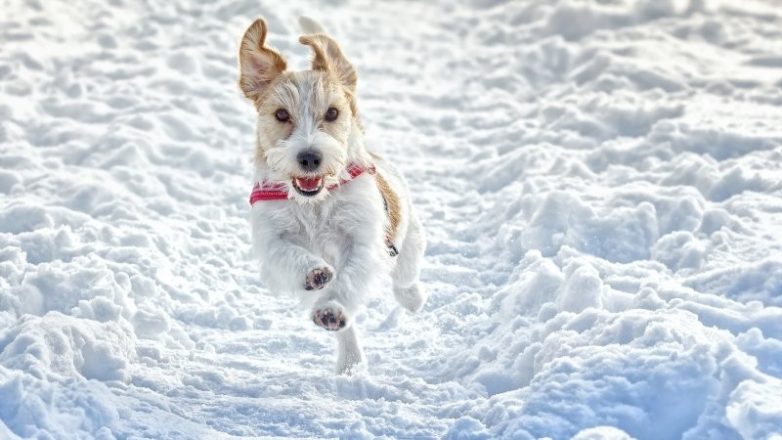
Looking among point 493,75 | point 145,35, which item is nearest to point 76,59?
point 145,35

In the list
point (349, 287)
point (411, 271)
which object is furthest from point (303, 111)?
point (411, 271)

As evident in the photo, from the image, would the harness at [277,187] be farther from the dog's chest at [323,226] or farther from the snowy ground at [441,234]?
the snowy ground at [441,234]

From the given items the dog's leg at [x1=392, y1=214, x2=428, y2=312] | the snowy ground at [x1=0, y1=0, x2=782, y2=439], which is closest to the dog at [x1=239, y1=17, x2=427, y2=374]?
the dog's leg at [x1=392, y1=214, x2=428, y2=312]

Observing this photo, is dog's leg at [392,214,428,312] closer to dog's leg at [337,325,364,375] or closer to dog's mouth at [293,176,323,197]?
dog's leg at [337,325,364,375]

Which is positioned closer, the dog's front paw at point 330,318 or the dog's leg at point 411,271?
the dog's front paw at point 330,318

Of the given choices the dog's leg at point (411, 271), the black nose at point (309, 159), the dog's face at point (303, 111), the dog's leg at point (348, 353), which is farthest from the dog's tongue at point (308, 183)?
the dog's leg at point (411, 271)

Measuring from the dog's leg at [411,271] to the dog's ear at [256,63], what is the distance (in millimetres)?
1342

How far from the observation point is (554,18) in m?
12.8

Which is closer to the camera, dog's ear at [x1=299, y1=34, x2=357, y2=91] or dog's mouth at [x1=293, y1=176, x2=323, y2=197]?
dog's mouth at [x1=293, y1=176, x2=323, y2=197]

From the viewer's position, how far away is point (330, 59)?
530 centimetres

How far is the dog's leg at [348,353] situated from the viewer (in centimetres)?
546

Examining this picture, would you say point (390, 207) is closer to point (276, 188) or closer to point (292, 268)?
point (276, 188)

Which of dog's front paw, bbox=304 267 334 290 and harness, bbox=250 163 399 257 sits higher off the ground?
harness, bbox=250 163 399 257

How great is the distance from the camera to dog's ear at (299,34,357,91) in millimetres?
5211
